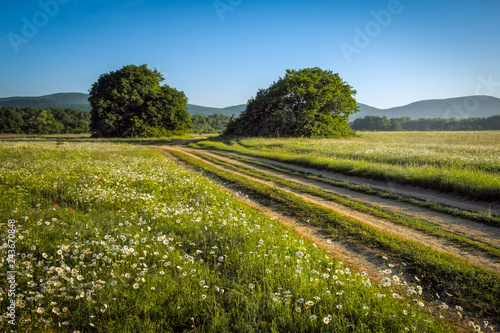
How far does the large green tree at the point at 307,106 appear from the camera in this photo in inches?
1676

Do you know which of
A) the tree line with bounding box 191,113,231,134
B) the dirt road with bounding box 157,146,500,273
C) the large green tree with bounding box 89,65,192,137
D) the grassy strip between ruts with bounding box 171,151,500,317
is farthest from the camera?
the tree line with bounding box 191,113,231,134

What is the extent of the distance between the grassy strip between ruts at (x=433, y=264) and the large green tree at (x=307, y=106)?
36009 millimetres

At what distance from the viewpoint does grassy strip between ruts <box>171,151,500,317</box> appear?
3762 mm

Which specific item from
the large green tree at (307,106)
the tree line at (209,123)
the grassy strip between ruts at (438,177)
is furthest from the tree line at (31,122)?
the grassy strip between ruts at (438,177)

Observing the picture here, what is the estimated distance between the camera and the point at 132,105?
52562 millimetres

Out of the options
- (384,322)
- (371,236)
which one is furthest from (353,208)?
(384,322)

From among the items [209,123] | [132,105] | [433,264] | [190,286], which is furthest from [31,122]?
[433,264]

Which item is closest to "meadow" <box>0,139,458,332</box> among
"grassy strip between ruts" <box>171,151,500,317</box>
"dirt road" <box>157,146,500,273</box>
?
"grassy strip between ruts" <box>171,151,500,317</box>

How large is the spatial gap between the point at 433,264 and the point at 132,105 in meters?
57.0

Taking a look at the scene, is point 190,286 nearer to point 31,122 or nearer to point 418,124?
point 31,122

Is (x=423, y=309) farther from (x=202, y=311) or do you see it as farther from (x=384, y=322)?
(x=202, y=311)

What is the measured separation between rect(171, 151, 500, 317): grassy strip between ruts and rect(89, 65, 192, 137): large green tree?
169ft

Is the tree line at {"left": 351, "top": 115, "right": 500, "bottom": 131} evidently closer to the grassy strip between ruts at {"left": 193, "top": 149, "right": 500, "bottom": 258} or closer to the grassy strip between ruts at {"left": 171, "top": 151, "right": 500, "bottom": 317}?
the grassy strip between ruts at {"left": 193, "top": 149, "right": 500, "bottom": 258}

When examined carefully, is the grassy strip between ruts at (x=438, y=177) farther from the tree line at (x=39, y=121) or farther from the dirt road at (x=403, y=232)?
the tree line at (x=39, y=121)
